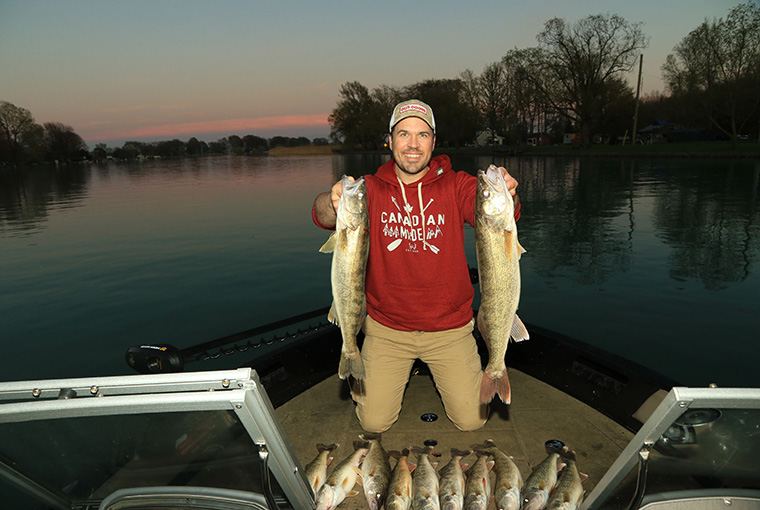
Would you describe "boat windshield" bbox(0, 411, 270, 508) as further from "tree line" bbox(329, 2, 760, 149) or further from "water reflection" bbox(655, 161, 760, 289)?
"tree line" bbox(329, 2, 760, 149)

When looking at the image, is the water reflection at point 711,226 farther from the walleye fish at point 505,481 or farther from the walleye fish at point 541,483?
the walleye fish at point 505,481

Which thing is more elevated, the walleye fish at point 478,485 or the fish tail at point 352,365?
the fish tail at point 352,365

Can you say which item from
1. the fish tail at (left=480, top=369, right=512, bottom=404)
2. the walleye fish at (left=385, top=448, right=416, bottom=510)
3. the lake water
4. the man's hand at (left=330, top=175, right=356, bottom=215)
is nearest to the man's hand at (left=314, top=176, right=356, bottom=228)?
the man's hand at (left=330, top=175, right=356, bottom=215)

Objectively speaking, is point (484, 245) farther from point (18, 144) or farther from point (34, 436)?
point (18, 144)

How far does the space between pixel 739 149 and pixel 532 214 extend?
3723 cm

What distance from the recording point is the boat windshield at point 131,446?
1.84 meters

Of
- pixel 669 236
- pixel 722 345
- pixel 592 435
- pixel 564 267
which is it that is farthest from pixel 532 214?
pixel 592 435

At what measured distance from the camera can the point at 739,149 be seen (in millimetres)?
45438

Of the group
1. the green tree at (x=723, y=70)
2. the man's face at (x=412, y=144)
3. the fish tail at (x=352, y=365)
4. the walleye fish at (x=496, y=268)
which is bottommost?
the fish tail at (x=352, y=365)

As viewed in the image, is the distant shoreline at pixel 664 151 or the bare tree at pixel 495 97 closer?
the distant shoreline at pixel 664 151

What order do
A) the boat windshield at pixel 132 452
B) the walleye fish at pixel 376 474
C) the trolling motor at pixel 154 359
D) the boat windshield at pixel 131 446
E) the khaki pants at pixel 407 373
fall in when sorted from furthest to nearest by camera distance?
the khaki pants at pixel 407 373 → the trolling motor at pixel 154 359 → the walleye fish at pixel 376 474 → the boat windshield at pixel 132 452 → the boat windshield at pixel 131 446

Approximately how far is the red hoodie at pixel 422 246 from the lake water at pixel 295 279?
20.7 ft

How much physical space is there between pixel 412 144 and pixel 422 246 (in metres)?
0.97

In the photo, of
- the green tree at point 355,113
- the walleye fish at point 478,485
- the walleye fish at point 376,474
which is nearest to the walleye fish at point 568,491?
the walleye fish at point 478,485
